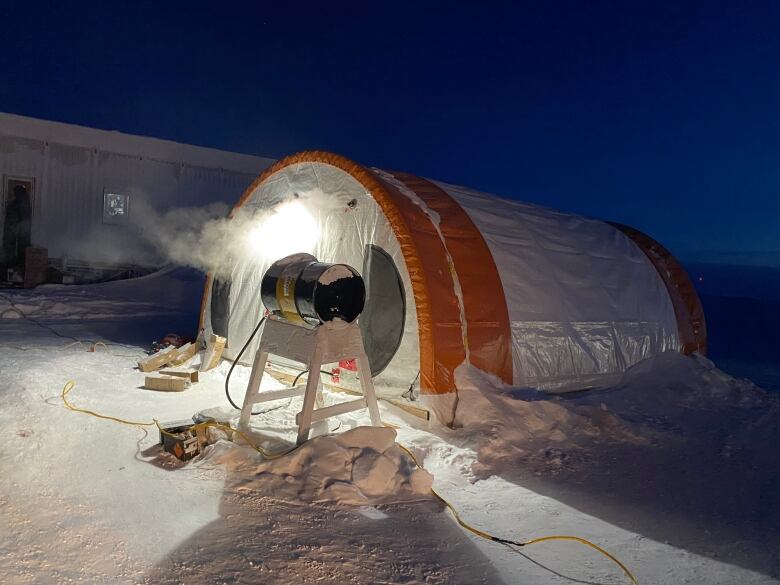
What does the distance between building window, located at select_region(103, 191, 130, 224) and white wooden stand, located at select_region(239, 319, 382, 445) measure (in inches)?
590

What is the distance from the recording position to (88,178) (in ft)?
55.9

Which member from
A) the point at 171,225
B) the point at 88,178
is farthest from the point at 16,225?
the point at 171,225

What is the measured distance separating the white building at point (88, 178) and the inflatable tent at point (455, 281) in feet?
36.0

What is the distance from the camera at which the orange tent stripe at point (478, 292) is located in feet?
18.8

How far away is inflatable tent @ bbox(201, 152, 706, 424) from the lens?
5.63 m

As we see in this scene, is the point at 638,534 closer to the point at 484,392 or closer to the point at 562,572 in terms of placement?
the point at 562,572

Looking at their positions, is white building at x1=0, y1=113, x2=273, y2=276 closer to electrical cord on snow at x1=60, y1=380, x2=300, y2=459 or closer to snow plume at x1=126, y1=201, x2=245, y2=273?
snow plume at x1=126, y1=201, x2=245, y2=273

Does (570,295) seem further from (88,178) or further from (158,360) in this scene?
(88,178)

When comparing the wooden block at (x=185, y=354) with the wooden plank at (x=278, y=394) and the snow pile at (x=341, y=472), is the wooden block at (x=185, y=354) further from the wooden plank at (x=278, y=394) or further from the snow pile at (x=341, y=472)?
the snow pile at (x=341, y=472)

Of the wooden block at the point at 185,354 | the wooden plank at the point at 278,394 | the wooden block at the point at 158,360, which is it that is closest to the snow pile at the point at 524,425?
the wooden plank at the point at 278,394

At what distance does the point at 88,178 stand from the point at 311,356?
15913mm

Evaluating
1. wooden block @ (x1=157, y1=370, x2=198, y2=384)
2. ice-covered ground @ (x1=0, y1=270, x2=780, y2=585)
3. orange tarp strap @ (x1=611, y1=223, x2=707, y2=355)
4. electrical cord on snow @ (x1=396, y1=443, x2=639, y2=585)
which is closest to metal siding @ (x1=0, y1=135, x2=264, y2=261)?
ice-covered ground @ (x1=0, y1=270, x2=780, y2=585)

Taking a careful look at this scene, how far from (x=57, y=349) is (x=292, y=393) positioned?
530 cm

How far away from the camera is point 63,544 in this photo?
2.89 metres
